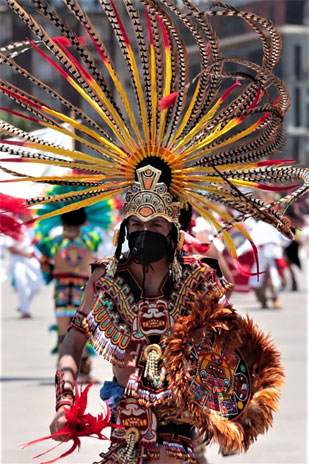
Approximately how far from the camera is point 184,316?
5840 mm

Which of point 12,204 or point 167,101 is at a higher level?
point 167,101

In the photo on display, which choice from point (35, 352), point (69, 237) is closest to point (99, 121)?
point (69, 237)

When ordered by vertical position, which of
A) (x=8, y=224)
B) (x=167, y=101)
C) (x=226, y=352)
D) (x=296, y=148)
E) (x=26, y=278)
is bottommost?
(x=226, y=352)

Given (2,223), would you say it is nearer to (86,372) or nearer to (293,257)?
(86,372)

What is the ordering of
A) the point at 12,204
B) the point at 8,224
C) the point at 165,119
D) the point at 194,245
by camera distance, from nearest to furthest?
the point at 165,119 < the point at 12,204 < the point at 8,224 < the point at 194,245

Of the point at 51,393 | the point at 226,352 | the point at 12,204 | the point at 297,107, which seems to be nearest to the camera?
the point at 226,352

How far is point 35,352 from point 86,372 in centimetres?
368

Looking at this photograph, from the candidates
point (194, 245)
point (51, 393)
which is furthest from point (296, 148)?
point (194, 245)

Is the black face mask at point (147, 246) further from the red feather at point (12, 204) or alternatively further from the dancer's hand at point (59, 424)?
the dancer's hand at point (59, 424)

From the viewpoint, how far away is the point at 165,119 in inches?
238

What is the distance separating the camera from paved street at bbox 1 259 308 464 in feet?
31.5

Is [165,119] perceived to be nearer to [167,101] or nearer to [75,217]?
[167,101]

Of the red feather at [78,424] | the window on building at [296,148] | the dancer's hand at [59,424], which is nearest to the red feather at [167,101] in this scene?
the red feather at [78,424]

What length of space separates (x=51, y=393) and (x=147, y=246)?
6871 millimetres
